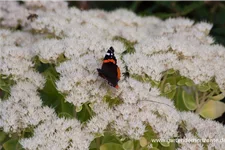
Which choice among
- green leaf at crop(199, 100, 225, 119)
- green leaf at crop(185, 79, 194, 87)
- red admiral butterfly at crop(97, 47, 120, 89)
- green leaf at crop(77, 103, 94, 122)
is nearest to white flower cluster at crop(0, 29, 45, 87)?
green leaf at crop(77, 103, 94, 122)

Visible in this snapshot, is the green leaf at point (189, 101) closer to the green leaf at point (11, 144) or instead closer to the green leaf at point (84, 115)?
the green leaf at point (84, 115)

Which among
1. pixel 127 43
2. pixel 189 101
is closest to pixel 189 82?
pixel 189 101

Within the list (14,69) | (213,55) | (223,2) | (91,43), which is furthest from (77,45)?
(223,2)

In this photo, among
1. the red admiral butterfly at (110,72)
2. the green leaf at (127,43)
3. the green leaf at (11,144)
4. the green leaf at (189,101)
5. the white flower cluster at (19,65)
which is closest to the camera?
the red admiral butterfly at (110,72)

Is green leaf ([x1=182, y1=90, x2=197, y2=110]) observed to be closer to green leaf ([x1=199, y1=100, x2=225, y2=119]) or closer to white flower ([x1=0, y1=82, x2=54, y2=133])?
green leaf ([x1=199, y1=100, x2=225, y2=119])

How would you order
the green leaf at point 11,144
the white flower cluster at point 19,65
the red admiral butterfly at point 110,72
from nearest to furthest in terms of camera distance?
1. the red admiral butterfly at point 110,72
2. the green leaf at point 11,144
3. the white flower cluster at point 19,65

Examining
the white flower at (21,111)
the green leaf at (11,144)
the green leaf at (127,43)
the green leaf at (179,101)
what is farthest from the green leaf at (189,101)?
the green leaf at (11,144)
